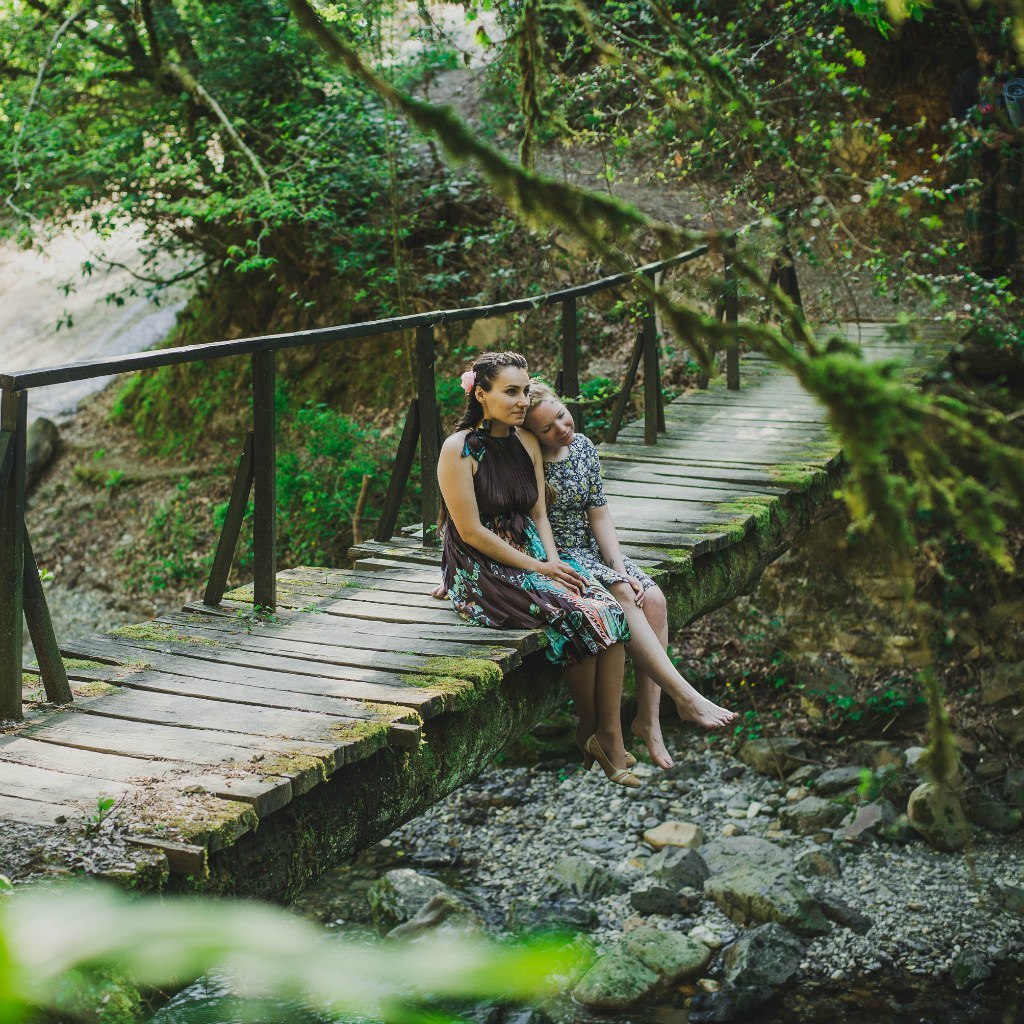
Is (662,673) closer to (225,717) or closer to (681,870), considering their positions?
(225,717)

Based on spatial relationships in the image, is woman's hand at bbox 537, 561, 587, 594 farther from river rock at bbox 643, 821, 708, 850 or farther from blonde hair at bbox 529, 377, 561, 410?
river rock at bbox 643, 821, 708, 850

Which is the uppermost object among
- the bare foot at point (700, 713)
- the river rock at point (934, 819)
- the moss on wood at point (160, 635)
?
the moss on wood at point (160, 635)

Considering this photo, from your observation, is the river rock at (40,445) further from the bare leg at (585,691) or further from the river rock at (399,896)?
the bare leg at (585,691)

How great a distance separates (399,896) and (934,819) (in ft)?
10.9

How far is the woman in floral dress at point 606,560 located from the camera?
420 cm

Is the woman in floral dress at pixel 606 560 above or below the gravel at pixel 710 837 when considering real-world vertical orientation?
above

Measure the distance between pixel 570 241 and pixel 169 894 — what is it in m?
8.96

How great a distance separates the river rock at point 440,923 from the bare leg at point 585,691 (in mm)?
2409

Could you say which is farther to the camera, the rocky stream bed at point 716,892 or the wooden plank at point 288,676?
the rocky stream bed at point 716,892

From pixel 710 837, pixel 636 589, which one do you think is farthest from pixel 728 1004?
pixel 636 589

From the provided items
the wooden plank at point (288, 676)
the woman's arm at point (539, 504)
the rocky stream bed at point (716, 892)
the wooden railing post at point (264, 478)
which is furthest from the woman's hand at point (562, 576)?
the rocky stream bed at point (716, 892)

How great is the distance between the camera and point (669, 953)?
5.86 meters

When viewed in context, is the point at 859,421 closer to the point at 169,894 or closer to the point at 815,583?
the point at 169,894

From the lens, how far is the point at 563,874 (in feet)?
22.0
